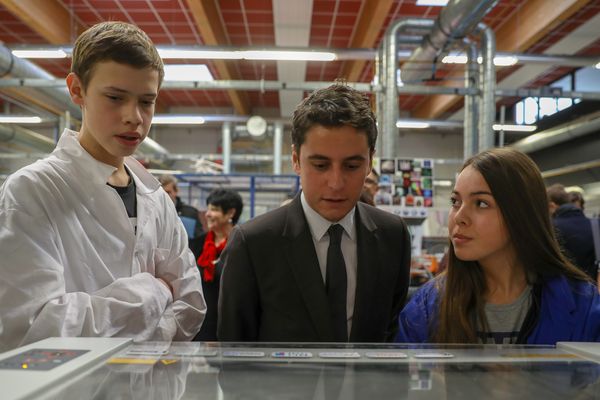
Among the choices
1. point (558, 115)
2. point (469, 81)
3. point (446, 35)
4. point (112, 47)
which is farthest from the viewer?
point (558, 115)

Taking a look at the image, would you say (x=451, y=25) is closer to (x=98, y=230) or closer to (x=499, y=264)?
(x=499, y=264)

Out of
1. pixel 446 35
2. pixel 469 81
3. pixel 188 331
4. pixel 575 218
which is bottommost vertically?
pixel 188 331

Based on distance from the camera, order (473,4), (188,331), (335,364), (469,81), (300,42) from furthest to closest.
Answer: (300,42), (469,81), (473,4), (188,331), (335,364)

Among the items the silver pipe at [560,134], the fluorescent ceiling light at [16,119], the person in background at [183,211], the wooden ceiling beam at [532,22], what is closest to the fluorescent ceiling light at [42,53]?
the person in background at [183,211]

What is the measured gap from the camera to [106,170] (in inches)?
43.1

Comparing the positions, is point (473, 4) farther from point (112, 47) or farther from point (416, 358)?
point (416, 358)

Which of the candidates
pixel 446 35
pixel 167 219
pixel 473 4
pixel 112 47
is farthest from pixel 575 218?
pixel 112 47

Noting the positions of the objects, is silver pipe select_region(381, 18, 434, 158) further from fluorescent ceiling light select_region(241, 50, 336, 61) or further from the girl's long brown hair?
the girl's long brown hair

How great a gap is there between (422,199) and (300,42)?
348 centimetres

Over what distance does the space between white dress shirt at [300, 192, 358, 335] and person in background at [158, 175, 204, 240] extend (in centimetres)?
296

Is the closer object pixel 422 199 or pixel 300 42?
pixel 422 199

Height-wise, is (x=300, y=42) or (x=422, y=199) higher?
(x=300, y=42)

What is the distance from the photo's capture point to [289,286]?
1151mm

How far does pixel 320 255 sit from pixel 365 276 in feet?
0.38
